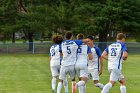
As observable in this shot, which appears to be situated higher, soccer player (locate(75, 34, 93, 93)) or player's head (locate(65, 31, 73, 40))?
player's head (locate(65, 31, 73, 40))

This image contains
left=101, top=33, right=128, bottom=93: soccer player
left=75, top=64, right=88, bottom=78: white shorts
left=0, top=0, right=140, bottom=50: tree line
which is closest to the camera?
left=101, top=33, right=128, bottom=93: soccer player

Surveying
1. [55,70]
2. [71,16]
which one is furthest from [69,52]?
[71,16]

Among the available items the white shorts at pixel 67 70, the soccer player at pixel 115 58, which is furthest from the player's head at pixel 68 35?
the soccer player at pixel 115 58

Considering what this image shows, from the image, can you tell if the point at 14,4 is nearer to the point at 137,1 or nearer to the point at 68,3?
the point at 68,3

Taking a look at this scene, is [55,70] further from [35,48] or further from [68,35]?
[35,48]

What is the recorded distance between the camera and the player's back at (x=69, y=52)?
44.2 feet

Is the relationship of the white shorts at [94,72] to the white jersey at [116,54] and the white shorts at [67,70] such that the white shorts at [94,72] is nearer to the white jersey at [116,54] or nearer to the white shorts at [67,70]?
the white shorts at [67,70]

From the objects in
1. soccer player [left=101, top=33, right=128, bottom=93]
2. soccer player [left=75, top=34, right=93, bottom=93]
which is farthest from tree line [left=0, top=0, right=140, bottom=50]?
soccer player [left=101, top=33, right=128, bottom=93]

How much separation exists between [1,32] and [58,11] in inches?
325

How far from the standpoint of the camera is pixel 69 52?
13.5 metres

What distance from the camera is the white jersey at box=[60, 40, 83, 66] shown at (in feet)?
44.2

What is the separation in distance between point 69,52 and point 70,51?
0.05m

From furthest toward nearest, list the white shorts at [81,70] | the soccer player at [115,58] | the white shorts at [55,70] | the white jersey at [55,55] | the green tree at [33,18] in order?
the green tree at [33,18] < the white shorts at [55,70] < the white jersey at [55,55] < the white shorts at [81,70] < the soccer player at [115,58]

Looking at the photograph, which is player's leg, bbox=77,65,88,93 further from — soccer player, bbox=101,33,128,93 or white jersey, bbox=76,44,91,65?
soccer player, bbox=101,33,128,93
